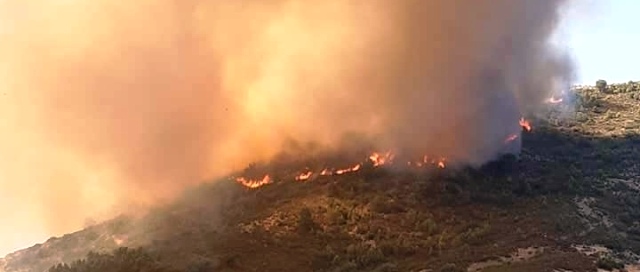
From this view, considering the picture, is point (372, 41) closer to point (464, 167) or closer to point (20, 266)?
point (464, 167)

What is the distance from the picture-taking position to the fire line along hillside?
31.9 meters

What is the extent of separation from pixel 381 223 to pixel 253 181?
27.5ft

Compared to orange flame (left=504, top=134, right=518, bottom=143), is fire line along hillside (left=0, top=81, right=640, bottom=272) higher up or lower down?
lower down

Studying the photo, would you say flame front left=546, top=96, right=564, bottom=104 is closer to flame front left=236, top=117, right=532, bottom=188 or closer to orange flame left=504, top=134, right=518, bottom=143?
orange flame left=504, top=134, right=518, bottom=143

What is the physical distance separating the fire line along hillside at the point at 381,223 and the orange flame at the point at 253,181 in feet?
0.20

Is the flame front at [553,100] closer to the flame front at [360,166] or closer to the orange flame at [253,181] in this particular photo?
the flame front at [360,166]

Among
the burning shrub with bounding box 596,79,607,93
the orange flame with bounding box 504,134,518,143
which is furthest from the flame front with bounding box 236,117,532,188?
the burning shrub with bounding box 596,79,607,93

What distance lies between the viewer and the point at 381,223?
36156 mm

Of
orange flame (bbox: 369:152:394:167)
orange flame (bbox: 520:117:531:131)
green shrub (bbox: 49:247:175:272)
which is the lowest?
green shrub (bbox: 49:247:175:272)

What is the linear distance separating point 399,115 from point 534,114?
62.8 ft

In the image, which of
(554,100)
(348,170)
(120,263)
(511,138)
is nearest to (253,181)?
(348,170)

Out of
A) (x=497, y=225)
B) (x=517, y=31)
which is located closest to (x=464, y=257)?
(x=497, y=225)

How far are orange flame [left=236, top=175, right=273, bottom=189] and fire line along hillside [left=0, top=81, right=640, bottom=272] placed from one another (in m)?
0.06

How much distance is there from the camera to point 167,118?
42.7m
